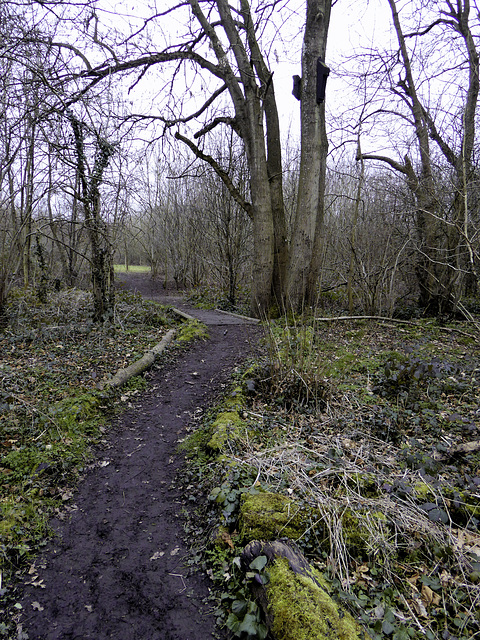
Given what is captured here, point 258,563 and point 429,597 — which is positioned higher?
point 258,563

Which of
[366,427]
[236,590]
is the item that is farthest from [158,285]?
[236,590]

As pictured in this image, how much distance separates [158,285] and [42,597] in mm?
18117

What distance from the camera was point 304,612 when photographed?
194 centimetres

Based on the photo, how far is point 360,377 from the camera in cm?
530

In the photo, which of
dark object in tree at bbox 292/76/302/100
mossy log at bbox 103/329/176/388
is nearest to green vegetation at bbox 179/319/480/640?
mossy log at bbox 103/329/176/388

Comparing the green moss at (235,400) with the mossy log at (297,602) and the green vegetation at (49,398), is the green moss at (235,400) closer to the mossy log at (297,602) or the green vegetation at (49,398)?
the green vegetation at (49,398)

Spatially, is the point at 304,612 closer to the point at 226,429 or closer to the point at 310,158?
the point at 226,429

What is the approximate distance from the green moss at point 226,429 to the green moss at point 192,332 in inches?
141

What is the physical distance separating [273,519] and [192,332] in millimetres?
5660

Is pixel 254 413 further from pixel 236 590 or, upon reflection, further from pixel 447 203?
pixel 447 203

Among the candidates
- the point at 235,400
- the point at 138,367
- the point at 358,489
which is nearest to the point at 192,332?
the point at 138,367

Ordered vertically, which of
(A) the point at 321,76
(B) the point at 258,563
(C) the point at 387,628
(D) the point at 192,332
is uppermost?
(A) the point at 321,76

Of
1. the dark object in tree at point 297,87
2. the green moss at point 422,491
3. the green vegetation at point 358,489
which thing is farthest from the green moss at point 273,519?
the dark object in tree at point 297,87

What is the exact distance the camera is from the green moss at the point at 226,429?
3727mm
